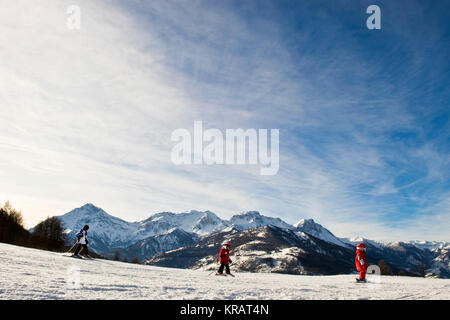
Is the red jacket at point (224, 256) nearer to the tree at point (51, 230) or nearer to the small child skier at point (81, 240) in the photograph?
the small child skier at point (81, 240)

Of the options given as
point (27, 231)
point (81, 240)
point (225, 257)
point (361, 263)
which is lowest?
point (27, 231)

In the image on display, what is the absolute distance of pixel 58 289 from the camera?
736 centimetres

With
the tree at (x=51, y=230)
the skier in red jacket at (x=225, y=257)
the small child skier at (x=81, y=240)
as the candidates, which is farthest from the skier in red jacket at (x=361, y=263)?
the tree at (x=51, y=230)

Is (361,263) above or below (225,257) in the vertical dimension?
above

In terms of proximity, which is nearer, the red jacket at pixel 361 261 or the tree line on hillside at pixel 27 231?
the red jacket at pixel 361 261

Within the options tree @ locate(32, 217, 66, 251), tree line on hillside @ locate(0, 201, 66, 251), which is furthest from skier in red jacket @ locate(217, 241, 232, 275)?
tree @ locate(32, 217, 66, 251)

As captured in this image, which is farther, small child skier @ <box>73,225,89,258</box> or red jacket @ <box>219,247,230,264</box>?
small child skier @ <box>73,225,89,258</box>

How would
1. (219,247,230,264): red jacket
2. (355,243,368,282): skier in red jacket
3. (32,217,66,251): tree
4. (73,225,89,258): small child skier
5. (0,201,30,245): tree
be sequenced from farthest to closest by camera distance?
(32,217,66,251): tree < (0,201,30,245): tree < (73,225,89,258): small child skier < (219,247,230,264): red jacket < (355,243,368,282): skier in red jacket

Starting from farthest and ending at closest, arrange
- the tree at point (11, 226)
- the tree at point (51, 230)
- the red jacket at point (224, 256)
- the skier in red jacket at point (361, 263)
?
the tree at point (51, 230)
the tree at point (11, 226)
the red jacket at point (224, 256)
the skier in red jacket at point (361, 263)

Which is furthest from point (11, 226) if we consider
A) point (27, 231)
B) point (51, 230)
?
point (51, 230)

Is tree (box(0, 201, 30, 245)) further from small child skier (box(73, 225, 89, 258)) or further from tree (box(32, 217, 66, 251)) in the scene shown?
small child skier (box(73, 225, 89, 258))

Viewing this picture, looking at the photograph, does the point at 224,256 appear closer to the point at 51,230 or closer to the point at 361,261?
the point at 361,261
